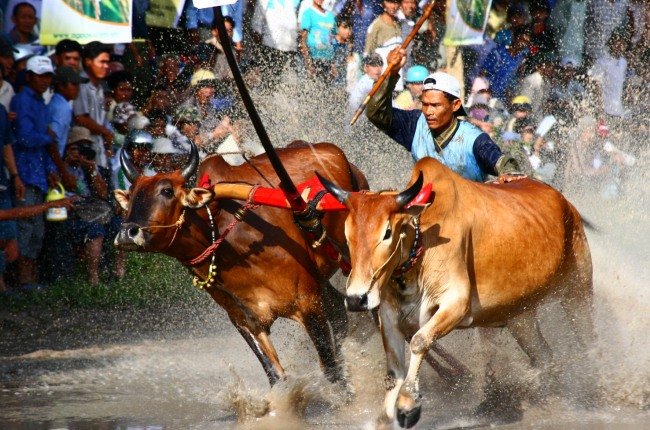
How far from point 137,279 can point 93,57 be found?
2248 mm

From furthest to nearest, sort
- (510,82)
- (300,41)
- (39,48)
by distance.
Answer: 1. (510,82)
2. (300,41)
3. (39,48)

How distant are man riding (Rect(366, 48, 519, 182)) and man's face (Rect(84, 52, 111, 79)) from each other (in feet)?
15.9

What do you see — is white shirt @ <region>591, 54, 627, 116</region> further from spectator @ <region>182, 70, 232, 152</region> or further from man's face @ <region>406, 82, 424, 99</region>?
spectator @ <region>182, 70, 232, 152</region>

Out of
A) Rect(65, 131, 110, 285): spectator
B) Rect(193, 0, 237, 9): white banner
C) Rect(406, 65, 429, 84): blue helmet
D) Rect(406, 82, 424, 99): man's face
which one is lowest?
Rect(65, 131, 110, 285): spectator

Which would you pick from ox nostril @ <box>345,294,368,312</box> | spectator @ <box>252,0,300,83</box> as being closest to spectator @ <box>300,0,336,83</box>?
spectator @ <box>252,0,300,83</box>

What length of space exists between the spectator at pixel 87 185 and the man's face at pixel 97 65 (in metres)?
0.65

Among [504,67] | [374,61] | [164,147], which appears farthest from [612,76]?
[164,147]

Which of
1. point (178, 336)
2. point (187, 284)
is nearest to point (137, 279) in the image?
point (187, 284)

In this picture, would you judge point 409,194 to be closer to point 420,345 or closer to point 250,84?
point 420,345

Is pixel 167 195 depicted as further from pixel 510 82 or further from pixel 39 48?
pixel 510 82

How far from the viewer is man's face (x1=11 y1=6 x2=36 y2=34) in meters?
12.5

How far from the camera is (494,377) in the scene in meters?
8.52

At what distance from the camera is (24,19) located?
41.0 ft

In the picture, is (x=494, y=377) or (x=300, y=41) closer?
(x=494, y=377)
